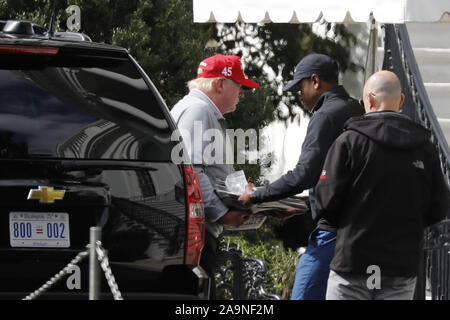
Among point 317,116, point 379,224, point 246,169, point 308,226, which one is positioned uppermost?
point 317,116

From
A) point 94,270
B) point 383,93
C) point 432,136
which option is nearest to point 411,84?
point 432,136

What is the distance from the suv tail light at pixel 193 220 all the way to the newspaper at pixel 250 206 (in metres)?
0.74

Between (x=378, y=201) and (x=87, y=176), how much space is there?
4.60ft

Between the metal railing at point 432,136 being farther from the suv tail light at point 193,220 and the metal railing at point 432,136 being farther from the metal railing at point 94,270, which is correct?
the metal railing at point 94,270

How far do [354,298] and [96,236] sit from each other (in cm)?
139

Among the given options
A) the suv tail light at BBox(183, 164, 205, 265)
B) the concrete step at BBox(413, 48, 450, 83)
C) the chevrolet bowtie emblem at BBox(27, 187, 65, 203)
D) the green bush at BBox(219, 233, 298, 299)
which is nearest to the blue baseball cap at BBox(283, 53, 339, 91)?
the suv tail light at BBox(183, 164, 205, 265)

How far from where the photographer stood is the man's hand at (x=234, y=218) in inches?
203

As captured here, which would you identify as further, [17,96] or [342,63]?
[342,63]

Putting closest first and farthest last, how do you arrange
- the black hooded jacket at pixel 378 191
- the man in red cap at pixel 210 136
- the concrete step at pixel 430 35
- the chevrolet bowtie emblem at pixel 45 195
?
the chevrolet bowtie emblem at pixel 45 195
the black hooded jacket at pixel 378 191
the man in red cap at pixel 210 136
the concrete step at pixel 430 35

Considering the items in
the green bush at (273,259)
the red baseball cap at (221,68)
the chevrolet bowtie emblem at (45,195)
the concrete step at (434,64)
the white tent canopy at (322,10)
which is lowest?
the green bush at (273,259)

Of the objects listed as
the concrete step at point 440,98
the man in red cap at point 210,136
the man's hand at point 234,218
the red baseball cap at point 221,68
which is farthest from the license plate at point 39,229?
the concrete step at point 440,98

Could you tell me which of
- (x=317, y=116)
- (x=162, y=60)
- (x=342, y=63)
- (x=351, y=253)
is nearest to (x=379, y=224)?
(x=351, y=253)
